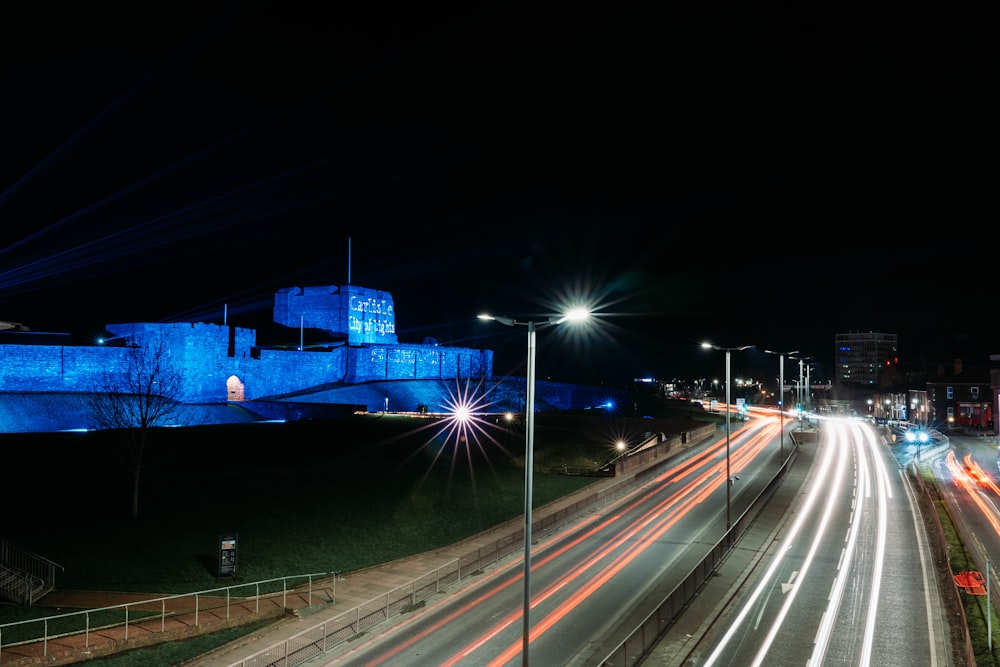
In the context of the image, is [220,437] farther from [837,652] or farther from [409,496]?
[837,652]

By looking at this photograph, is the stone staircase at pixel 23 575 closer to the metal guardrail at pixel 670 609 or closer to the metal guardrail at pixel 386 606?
the metal guardrail at pixel 386 606

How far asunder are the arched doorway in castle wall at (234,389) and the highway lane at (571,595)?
4155 centimetres

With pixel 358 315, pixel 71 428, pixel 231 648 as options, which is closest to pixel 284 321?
pixel 358 315

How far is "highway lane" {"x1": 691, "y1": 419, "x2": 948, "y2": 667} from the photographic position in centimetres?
1728

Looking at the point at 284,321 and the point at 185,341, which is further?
the point at 284,321

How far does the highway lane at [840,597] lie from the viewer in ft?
56.7

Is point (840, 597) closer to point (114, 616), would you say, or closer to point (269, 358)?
point (114, 616)

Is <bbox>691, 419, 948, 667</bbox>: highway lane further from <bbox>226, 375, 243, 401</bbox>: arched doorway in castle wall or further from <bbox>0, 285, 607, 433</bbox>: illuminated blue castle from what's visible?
<bbox>226, 375, 243, 401</bbox>: arched doorway in castle wall

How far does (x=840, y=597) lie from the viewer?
70.3ft

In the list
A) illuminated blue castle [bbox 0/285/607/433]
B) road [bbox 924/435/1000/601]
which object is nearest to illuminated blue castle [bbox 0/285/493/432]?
illuminated blue castle [bbox 0/285/607/433]

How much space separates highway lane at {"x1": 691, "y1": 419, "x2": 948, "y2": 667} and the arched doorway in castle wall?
50.4 metres

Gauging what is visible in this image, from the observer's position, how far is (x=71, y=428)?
148 ft

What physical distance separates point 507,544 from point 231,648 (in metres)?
12.8

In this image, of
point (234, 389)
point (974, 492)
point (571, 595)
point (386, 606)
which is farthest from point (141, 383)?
point (974, 492)
